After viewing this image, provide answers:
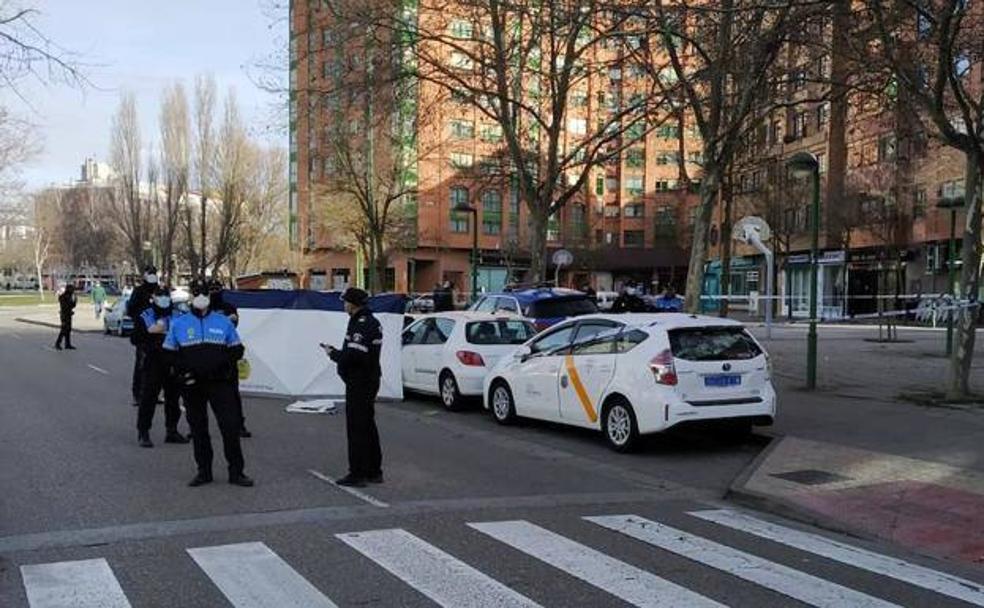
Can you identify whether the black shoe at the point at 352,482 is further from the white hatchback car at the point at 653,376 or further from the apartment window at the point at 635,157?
the apartment window at the point at 635,157

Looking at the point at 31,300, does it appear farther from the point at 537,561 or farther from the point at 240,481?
the point at 537,561

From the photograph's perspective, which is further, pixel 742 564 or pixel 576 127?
pixel 576 127

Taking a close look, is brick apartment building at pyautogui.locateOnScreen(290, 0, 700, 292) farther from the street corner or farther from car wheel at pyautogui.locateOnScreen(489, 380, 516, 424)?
the street corner

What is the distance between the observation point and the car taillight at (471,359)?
13820mm

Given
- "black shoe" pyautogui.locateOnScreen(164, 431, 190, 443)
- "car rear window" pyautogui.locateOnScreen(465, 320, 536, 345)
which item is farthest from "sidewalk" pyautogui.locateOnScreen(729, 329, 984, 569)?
"black shoe" pyautogui.locateOnScreen(164, 431, 190, 443)

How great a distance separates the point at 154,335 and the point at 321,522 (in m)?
5.00

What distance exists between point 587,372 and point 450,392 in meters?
3.65

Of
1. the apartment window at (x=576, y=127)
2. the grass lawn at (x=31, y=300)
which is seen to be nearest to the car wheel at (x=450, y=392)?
the grass lawn at (x=31, y=300)

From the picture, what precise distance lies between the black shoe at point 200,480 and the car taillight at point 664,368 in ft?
15.4

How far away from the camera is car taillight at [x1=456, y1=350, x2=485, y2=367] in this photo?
1382 centimetres

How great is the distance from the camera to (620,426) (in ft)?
34.6

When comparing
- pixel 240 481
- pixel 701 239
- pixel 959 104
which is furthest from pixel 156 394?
pixel 959 104

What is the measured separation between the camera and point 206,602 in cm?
507

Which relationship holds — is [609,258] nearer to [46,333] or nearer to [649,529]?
[46,333]
